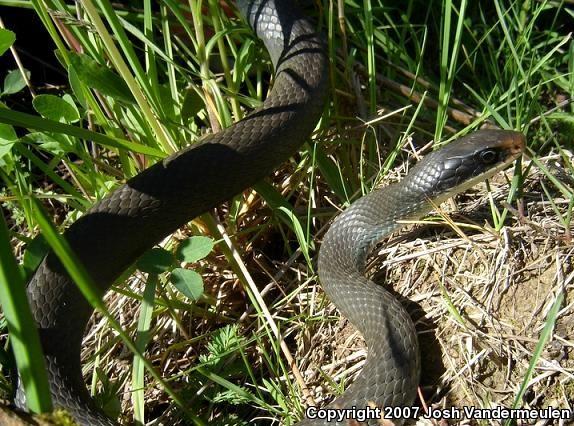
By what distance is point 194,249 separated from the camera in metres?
2.42

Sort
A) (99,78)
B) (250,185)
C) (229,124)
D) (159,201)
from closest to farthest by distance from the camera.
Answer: (99,78) < (159,201) < (250,185) < (229,124)

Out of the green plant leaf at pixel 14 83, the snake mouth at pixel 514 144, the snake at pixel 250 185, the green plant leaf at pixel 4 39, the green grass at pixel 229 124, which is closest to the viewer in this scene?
the green plant leaf at pixel 4 39

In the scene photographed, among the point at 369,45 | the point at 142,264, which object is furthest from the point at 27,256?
the point at 369,45

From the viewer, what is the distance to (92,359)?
104 inches

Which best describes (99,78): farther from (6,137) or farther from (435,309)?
(435,309)

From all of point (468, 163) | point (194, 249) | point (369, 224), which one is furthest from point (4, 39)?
point (468, 163)

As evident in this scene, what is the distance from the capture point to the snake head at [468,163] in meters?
2.69

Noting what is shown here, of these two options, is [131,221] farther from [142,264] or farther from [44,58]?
[44,58]

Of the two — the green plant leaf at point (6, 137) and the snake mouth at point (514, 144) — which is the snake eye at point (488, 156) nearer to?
the snake mouth at point (514, 144)

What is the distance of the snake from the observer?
92.4 inches

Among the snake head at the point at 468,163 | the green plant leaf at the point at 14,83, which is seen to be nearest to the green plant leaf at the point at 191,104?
the green plant leaf at the point at 14,83

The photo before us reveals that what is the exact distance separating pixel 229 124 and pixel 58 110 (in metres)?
0.74

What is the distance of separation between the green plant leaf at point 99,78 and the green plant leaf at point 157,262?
2.05 ft

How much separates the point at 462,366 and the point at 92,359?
1.41m
